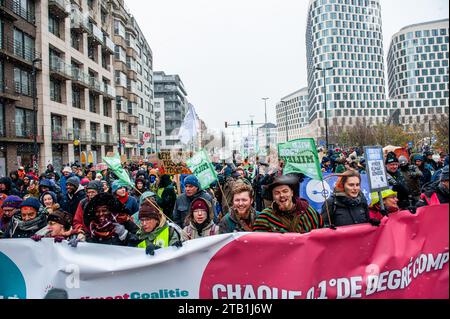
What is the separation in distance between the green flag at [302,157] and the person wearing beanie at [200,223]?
100 cm

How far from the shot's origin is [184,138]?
9258 mm

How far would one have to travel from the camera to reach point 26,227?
3840 mm

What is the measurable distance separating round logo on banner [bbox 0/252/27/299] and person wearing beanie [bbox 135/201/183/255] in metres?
1.07

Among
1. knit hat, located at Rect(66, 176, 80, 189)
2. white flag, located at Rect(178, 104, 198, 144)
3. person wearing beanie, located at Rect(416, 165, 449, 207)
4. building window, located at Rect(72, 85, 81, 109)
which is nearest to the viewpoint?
person wearing beanie, located at Rect(416, 165, 449, 207)

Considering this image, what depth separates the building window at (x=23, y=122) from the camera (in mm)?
25141

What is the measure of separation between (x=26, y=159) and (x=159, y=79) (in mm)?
75325

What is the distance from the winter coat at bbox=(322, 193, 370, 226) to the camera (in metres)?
3.69

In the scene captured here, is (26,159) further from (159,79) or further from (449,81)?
(159,79)

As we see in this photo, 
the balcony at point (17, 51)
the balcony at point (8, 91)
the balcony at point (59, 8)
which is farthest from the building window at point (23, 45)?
the balcony at point (59, 8)

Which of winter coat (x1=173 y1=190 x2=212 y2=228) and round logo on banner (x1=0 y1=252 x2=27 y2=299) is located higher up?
winter coat (x1=173 y1=190 x2=212 y2=228)

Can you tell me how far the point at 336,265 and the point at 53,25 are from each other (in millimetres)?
33973

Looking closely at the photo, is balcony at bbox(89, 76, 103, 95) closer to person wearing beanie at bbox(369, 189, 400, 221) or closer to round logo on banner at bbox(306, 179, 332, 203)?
round logo on banner at bbox(306, 179, 332, 203)

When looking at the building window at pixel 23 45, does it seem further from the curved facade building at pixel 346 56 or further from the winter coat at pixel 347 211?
the curved facade building at pixel 346 56

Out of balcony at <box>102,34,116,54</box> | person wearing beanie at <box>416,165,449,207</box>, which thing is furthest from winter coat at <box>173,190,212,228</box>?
balcony at <box>102,34,116,54</box>
